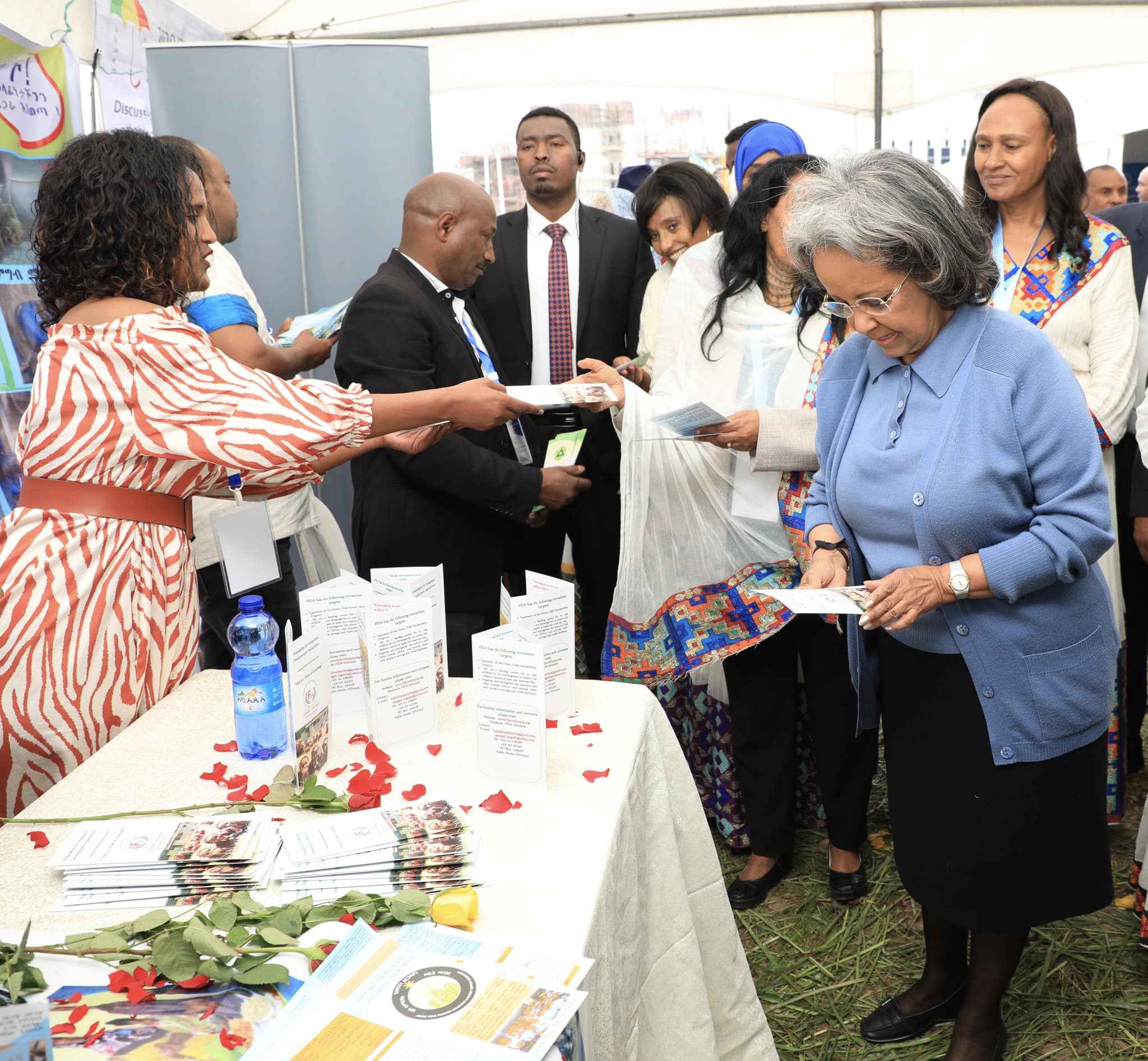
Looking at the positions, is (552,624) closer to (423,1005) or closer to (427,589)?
(427,589)

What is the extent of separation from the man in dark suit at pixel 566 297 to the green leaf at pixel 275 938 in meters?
2.18

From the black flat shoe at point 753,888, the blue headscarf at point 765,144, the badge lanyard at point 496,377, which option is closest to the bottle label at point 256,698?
the badge lanyard at point 496,377

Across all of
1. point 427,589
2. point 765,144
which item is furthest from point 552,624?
point 765,144

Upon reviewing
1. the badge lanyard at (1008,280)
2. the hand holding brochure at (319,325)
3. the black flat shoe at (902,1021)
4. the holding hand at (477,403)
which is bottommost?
the black flat shoe at (902,1021)

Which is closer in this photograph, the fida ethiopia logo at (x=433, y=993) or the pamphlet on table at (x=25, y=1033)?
the pamphlet on table at (x=25, y=1033)

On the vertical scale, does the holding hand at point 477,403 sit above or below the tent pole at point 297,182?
below

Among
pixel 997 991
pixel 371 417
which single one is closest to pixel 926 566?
pixel 997 991

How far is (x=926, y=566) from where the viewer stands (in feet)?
5.39

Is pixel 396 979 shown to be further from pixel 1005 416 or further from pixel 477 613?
pixel 477 613

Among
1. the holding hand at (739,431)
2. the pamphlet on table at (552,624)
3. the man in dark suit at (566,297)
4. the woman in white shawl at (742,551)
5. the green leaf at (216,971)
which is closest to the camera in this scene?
the green leaf at (216,971)

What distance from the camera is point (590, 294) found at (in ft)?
11.0

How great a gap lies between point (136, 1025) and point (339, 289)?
3.24 meters

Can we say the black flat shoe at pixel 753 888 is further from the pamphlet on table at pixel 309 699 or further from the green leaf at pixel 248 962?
the green leaf at pixel 248 962

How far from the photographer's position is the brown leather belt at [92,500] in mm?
1644
